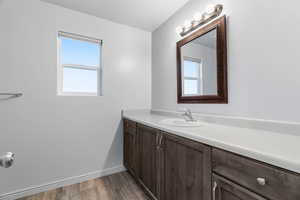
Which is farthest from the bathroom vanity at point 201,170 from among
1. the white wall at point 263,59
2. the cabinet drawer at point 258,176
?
the white wall at point 263,59

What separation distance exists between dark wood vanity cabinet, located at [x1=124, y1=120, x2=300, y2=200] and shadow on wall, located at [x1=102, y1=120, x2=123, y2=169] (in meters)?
0.53

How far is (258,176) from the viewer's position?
61 centimetres

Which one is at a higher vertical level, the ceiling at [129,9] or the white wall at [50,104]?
the ceiling at [129,9]

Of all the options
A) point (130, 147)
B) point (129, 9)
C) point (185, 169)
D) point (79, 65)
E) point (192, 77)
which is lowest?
point (130, 147)

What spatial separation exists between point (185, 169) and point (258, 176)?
487 millimetres

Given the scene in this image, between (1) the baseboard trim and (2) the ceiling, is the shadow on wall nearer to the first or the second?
(1) the baseboard trim

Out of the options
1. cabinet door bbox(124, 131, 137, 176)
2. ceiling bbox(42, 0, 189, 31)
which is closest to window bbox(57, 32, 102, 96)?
ceiling bbox(42, 0, 189, 31)

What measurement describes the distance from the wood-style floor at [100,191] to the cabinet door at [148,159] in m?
0.21

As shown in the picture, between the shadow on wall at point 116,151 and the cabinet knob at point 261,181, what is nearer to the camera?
the cabinet knob at point 261,181

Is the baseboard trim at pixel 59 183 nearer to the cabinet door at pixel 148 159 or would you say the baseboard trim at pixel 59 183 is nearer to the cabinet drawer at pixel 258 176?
the cabinet door at pixel 148 159

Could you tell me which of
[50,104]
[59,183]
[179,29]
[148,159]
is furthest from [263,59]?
[59,183]

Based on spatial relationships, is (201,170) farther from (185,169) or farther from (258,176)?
(258,176)

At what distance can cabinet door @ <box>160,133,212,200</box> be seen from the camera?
0.87 meters

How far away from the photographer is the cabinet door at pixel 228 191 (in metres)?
0.65
